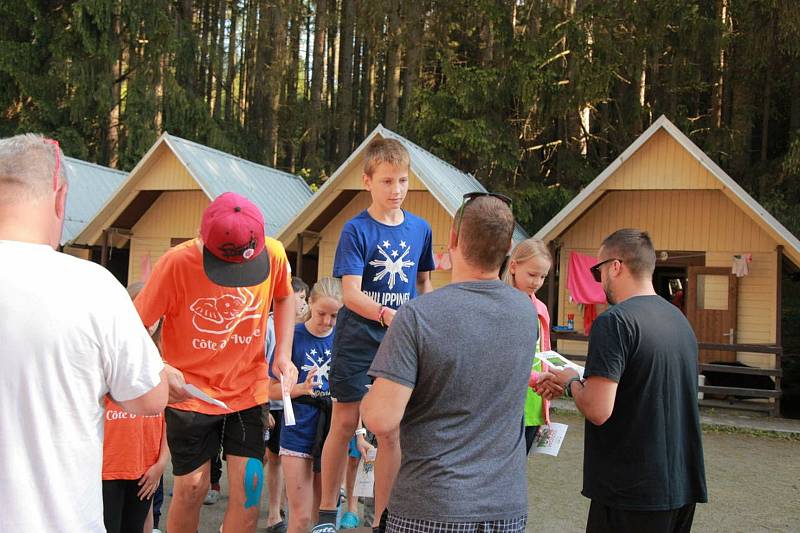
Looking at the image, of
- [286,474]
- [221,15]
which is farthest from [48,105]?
[286,474]

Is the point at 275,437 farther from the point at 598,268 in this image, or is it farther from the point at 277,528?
the point at 598,268

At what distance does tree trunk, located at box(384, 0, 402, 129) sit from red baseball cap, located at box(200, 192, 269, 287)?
85.3 feet

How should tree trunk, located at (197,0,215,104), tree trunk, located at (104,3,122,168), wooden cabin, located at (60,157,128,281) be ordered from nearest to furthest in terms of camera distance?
wooden cabin, located at (60,157,128,281)
tree trunk, located at (104,3,122,168)
tree trunk, located at (197,0,215,104)

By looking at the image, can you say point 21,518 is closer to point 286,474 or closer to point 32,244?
point 32,244

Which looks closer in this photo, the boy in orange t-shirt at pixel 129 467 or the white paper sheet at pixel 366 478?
the boy in orange t-shirt at pixel 129 467

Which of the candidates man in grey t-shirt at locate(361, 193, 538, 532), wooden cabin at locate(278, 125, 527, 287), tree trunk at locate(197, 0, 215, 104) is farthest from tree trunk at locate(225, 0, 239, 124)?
man in grey t-shirt at locate(361, 193, 538, 532)

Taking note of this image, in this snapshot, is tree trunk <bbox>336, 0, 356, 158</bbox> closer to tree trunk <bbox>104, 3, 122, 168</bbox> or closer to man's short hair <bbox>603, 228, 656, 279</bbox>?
tree trunk <bbox>104, 3, 122, 168</bbox>

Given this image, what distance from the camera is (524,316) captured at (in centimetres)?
275

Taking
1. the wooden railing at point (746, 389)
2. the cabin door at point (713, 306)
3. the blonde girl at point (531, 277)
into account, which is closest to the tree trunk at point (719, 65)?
the cabin door at point (713, 306)

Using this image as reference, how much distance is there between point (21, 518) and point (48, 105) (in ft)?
98.2

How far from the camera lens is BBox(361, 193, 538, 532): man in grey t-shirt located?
255 centimetres

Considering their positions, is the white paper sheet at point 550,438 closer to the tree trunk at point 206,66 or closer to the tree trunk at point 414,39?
the tree trunk at point 414,39

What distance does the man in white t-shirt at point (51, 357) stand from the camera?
2076mm

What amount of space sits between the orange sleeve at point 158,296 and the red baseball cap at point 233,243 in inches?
7.6
